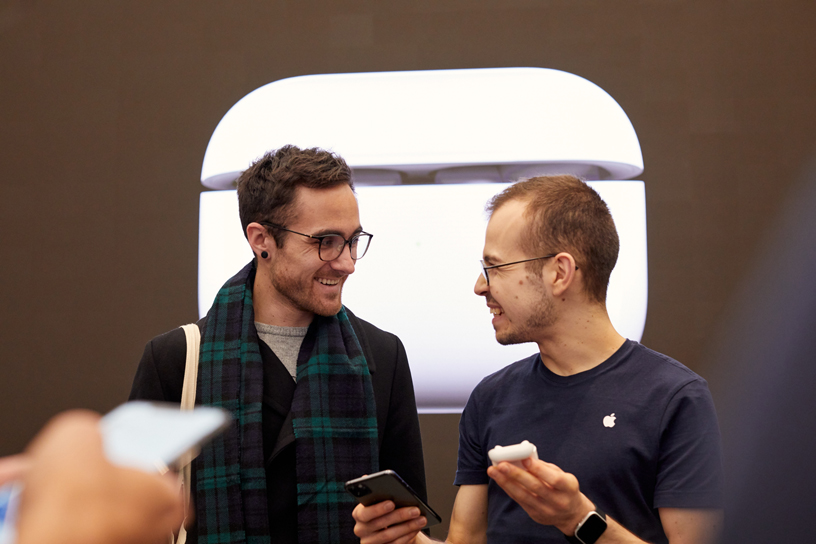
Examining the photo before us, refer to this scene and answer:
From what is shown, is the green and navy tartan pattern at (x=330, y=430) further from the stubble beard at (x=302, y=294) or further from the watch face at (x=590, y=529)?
the watch face at (x=590, y=529)

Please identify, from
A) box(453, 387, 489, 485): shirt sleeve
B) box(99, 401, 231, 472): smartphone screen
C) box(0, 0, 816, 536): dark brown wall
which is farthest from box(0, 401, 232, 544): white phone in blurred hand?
box(0, 0, 816, 536): dark brown wall

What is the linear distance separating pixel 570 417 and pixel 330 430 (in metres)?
0.54

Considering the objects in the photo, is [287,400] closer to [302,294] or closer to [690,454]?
[302,294]

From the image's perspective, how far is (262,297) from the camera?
5.68ft

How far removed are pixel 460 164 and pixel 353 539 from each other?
3.53ft

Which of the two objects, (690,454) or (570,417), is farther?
(570,417)

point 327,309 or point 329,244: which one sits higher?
point 329,244

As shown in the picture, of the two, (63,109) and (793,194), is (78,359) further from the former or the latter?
(793,194)

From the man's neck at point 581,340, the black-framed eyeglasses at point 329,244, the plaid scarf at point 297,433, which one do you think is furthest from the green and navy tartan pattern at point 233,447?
the man's neck at point 581,340

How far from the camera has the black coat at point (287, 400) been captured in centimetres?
153

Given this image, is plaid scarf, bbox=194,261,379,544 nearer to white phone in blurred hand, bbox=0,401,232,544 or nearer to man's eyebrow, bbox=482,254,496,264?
man's eyebrow, bbox=482,254,496,264

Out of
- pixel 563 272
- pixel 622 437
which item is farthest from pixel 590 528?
pixel 563 272

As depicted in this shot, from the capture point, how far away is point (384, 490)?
126 centimetres

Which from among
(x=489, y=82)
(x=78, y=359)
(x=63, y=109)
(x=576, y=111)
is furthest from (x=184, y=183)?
(x=576, y=111)
